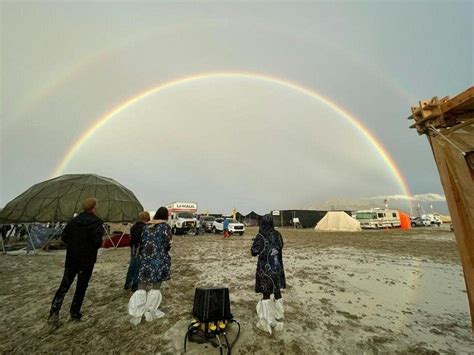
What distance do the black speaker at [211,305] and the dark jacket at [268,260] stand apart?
697mm

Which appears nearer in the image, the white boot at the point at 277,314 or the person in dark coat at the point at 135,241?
the white boot at the point at 277,314

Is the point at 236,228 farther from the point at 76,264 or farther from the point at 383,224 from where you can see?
the point at 383,224

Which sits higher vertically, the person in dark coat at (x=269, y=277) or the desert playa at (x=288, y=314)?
the person in dark coat at (x=269, y=277)

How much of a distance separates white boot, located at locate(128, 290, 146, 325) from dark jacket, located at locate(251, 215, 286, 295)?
2176 millimetres

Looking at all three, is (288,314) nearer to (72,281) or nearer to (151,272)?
(151,272)

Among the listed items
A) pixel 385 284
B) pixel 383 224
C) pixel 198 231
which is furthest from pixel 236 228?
pixel 383 224

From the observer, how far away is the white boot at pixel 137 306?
429 cm

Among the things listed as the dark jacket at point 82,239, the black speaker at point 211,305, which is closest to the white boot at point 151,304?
the black speaker at point 211,305

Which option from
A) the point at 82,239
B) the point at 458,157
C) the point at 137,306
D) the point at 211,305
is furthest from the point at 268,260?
the point at 82,239

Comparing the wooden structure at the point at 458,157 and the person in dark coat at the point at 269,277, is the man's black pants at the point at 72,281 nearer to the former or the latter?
the person in dark coat at the point at 269,277

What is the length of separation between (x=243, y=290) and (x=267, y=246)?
2896 millimetres

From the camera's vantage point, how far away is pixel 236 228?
27406 mm

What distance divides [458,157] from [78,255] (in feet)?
20.4

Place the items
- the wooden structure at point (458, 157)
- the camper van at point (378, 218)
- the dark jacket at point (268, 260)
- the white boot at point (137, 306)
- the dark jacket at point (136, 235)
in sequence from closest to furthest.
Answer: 1. the wooden structure at point (458, 157)
2. the dark jacket at point (268, 260)
3. the white boot at point (137, 306)
4. the dark jacket at point (136, 235)
5. the camper van at point (378, 218)
